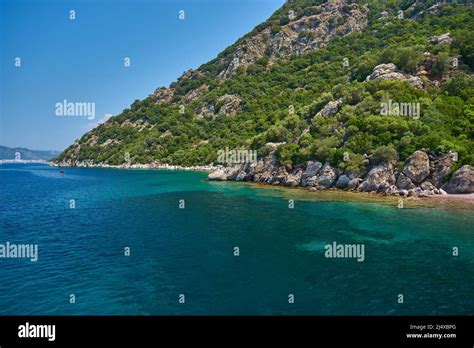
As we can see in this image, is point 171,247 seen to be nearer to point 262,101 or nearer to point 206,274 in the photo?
point 206,274

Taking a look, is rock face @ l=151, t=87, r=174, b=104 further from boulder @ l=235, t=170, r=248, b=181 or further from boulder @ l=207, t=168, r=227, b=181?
boulder @ l=235, t=170, r=248, b=181

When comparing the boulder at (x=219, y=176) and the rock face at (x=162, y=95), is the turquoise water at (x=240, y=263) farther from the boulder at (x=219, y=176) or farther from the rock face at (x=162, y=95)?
the rock face at (x=162, y=95)

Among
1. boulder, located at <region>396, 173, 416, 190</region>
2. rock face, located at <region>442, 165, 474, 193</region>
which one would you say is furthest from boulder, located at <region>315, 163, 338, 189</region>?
rock face, located at <region>442, 165, 474, 193</region>

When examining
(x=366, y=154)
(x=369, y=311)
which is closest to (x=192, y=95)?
(x=366, y=154)

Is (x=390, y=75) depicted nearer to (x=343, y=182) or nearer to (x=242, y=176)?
(x=343, y=182)
